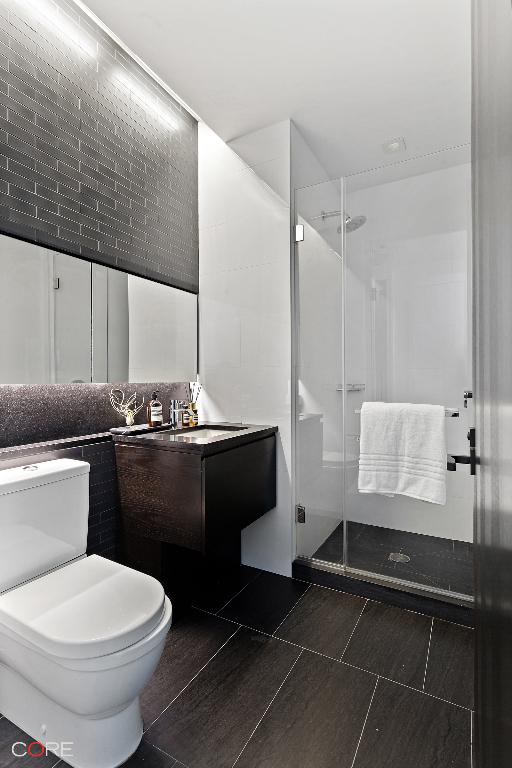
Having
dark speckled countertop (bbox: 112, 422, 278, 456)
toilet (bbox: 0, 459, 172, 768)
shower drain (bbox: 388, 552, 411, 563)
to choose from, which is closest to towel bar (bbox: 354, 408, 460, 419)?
shower drain (bbox: 388, 552, 411, 563)

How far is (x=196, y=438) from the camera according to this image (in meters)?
2.00

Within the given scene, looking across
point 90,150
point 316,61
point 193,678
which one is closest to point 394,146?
point 316,61

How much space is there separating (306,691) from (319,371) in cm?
149

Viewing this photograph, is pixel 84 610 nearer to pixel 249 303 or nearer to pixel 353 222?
pixel 249 303

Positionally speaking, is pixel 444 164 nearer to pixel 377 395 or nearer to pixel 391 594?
pixel 377 395

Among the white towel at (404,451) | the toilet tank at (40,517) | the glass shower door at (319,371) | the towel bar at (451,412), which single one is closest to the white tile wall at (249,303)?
the glass shower door at (319,371)

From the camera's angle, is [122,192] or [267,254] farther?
[267,254]

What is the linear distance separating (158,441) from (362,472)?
1.10 m

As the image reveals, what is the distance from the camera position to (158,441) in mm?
1918

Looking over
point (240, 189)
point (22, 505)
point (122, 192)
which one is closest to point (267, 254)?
point (240, 189)

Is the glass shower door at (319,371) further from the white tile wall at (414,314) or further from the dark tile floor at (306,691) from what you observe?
the dark tile floor at (306,691)

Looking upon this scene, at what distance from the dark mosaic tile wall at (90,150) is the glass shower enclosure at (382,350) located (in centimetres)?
83

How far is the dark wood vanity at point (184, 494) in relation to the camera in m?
1.81

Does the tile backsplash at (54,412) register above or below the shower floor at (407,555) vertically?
above
